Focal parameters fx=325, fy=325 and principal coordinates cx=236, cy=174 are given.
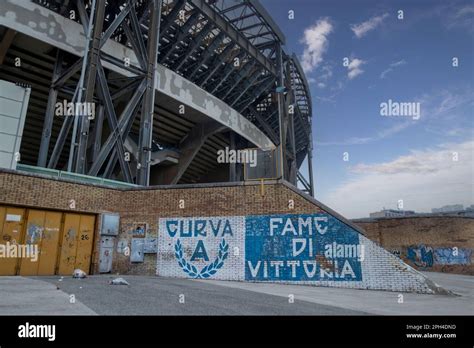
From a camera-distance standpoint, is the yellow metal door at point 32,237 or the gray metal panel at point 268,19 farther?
the gray metal panel at point 268,19

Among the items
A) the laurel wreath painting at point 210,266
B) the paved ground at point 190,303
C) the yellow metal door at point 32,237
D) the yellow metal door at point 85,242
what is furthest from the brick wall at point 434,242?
the yellow metal door at point 32,237

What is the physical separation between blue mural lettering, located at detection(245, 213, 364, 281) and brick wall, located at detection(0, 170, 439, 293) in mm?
35

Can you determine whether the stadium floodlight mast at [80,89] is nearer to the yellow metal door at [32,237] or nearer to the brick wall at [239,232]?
the brick wall at [239,232]

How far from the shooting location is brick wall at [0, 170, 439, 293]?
453 inches

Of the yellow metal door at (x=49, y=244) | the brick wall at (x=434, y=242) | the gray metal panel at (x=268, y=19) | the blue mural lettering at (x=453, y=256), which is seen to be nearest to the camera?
the yellow metal door at (x=49, y=244)

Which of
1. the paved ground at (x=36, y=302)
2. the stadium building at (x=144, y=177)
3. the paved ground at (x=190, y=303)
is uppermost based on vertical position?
the stadium building at (x=144, y=177)

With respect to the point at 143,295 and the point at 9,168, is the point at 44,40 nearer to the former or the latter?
the point at 9,168

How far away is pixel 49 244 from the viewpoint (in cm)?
1255

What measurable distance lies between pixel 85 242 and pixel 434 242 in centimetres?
2203

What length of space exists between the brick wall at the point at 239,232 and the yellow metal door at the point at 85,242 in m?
0.37

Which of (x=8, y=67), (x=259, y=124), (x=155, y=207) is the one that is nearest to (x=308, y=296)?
(x=155, y=207)

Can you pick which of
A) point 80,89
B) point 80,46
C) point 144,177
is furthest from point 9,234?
point 80,46

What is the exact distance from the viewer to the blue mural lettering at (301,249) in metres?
11.7

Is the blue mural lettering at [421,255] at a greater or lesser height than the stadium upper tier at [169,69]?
lesser
